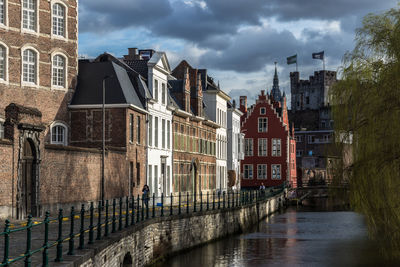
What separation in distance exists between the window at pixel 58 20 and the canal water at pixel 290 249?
1515 centimetres

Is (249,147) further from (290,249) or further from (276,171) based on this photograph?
(290,249)

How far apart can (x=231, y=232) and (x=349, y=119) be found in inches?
767

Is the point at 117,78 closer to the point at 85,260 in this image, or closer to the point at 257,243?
the point at 257,243

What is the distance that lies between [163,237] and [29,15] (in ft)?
56.4

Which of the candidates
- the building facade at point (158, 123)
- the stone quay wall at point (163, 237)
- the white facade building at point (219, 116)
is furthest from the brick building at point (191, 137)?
the stone quay wall at point (163, 237)

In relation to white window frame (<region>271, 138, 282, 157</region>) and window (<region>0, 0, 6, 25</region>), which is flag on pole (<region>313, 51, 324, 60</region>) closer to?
white window frame (<region>271, 138, 282, 157</region>)

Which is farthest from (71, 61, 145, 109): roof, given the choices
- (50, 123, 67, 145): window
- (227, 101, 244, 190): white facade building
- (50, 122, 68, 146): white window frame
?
(227, 101, 244, 190): white facade building

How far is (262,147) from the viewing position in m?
86.8

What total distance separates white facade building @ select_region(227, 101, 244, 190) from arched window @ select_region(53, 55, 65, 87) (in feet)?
113

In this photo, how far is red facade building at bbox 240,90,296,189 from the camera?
86125mm

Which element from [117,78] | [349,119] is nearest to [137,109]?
[117,78]

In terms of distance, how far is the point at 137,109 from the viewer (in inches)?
1583

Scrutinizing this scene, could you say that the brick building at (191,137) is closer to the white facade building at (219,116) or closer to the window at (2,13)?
the white facade building at (219,116)

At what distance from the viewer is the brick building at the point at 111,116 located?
127 feet
